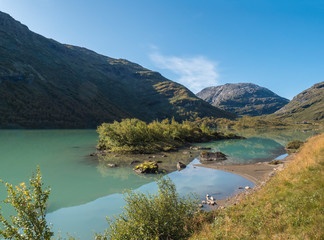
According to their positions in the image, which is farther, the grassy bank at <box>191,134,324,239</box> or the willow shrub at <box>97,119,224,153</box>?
the willow shrub at <box>97,119,224,153</box>

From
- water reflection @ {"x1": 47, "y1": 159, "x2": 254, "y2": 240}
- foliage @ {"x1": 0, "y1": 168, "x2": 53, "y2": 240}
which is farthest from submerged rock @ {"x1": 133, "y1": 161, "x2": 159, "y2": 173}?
foliage @ {"x1": 0, "y1": 168, "x2": 53, "y2": 240}

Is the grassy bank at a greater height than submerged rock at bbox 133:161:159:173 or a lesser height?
greater

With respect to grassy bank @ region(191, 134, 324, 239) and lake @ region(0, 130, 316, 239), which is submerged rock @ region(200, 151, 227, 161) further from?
grassy bank @ region(191, 134, 324, 239)

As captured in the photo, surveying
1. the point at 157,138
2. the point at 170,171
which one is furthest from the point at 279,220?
the point at 157,138

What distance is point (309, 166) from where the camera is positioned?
17.2 meters

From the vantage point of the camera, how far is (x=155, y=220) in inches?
480

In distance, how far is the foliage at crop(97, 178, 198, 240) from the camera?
11625 mm

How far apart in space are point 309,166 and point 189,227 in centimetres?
1246

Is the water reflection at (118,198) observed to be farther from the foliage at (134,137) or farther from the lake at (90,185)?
the foliage at (134,137)

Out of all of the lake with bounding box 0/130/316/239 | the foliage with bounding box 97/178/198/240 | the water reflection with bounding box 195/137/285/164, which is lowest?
the lake with bounding box 0/130/316/239

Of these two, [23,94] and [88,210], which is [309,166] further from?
[23,94]

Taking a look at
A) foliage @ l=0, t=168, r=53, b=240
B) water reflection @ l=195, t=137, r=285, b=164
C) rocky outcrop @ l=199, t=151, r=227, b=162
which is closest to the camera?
foliage @ l=0, t=168, r=53, b=240

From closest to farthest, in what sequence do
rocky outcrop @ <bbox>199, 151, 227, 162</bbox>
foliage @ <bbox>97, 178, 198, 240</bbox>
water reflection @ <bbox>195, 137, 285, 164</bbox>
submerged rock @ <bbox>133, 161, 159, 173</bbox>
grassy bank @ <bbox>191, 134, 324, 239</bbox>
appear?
grassy bank @ <bbox>191, 134, 324, 239</bbox> → foliage @ <bbox>97, 178, 198, 240</bbox> → submerged rock @ <bbox>133, 161, 159, 173</bbox> → rocky outcrop @ <bbox>199, 151, 227, 162</bbox> → water reflection @ <bbox>195, 137, 285, 164</bbox>

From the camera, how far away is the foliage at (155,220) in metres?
11.6
